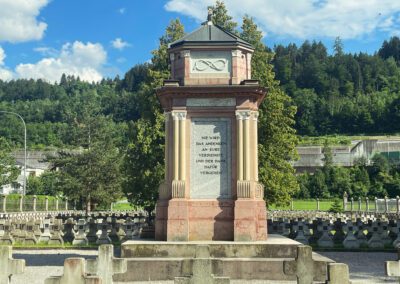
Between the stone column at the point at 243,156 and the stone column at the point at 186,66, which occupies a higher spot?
the stone column at the point at 186,66

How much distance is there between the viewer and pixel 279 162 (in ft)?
105

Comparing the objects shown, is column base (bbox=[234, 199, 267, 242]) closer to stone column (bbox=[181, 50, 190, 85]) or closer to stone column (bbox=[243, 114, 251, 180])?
stone column (bbox=[243, 114, 251, 180])

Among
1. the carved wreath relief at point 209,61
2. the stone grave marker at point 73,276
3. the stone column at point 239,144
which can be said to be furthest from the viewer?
the carved wreath relief at point 209,61

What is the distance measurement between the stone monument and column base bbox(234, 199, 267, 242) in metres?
0.03

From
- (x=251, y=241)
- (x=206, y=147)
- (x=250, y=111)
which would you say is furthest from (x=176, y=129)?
(x=251, y=241)

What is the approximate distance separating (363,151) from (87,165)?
299 feet

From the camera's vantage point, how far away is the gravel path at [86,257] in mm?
14457

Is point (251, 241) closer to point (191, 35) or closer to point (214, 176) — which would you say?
point (214, 176)

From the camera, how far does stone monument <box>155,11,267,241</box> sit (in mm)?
15852

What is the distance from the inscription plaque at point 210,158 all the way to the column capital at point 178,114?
350mm

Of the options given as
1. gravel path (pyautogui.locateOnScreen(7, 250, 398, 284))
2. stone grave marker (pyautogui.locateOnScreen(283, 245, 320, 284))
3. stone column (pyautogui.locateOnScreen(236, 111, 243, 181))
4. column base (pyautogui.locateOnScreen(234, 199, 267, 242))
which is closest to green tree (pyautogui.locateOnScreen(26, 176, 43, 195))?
gravel path (pyautogui.locateOnScreen(7, 250, 398, 284))

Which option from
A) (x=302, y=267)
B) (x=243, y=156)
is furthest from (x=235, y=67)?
(x=302, y=267)

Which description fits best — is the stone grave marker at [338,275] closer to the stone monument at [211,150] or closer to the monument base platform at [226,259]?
the monument base platform at [226,259]

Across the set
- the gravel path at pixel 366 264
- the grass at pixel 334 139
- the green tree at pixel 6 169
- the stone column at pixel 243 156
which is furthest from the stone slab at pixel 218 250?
the grass at pixel 334 139
